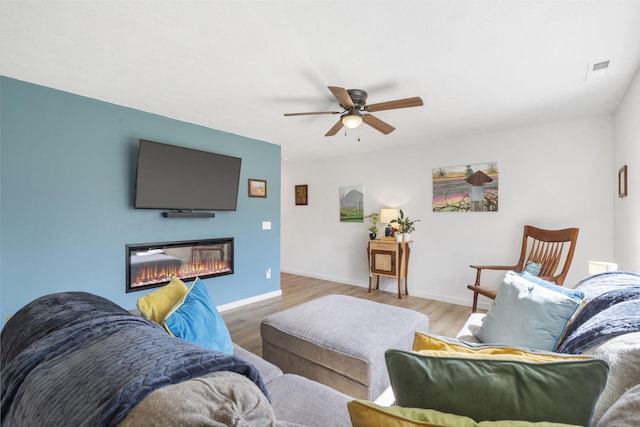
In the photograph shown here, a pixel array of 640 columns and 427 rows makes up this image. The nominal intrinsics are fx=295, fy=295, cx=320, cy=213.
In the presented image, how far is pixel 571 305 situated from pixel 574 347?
35 cm

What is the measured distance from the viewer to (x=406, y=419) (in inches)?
23.5

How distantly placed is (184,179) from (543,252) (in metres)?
4.11

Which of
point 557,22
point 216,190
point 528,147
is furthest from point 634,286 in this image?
point 216,190

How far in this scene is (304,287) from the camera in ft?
16.7

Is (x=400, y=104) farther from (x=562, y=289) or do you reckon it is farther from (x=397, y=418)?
(x=397, y=418)

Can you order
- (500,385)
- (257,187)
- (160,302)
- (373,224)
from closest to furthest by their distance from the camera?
(500,385)
(160,302)
(257,187)
(373,224)

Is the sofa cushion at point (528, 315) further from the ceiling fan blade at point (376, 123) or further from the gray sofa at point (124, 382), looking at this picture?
the ceiling fan blade at point (376, 123)

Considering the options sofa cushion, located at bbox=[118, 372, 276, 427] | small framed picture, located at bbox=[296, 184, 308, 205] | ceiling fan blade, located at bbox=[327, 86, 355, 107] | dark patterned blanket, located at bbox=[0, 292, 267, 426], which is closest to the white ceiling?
ceiling fan blade, located at bbox=[327, 86, 355, 107]

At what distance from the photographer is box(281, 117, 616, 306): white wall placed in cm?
→ 331

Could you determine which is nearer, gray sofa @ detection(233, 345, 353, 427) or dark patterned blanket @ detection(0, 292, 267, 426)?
dark patterned blanket @ detection(0, 292, 267, 426)

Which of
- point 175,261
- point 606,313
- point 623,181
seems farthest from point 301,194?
point 606,313

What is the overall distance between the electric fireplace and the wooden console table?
7.13 ft

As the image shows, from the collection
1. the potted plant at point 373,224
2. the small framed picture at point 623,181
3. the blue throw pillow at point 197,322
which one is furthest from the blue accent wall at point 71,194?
the small framed picture at point 623,181

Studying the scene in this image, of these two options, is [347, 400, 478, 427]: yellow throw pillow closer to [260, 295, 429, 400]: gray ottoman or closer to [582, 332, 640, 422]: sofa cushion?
[582, 332, 640, 422]: sofa cushion
